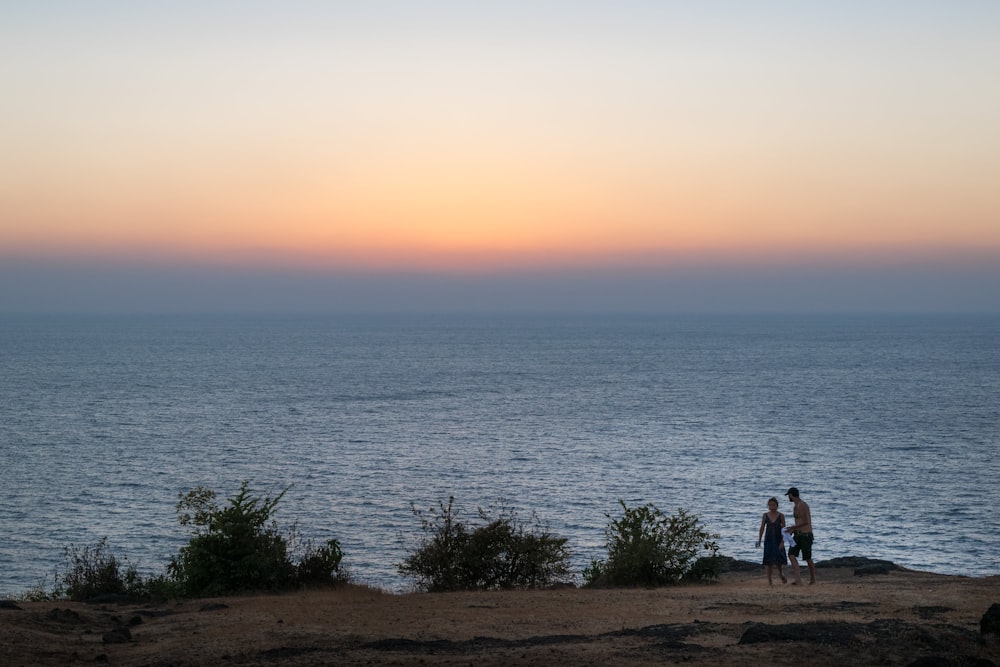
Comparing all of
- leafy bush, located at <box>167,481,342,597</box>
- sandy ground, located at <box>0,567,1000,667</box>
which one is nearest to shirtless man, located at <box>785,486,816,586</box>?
sandy ground, located at <box>0,567,1000,667</box>

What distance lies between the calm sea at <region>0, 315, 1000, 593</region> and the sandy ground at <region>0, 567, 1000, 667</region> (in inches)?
646

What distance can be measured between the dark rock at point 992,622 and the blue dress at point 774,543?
8.07 meters

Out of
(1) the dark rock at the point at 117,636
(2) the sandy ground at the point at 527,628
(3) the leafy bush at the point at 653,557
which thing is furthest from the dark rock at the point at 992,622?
(1) the dark rock at the point at 117,636

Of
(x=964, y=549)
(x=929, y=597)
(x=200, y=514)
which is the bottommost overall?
(x=964, y=549)

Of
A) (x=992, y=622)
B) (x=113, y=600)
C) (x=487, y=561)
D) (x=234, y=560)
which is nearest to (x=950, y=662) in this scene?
(x=992, y=622)

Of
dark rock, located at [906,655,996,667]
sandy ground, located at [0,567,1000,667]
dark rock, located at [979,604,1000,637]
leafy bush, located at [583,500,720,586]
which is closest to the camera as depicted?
dark rock, located at [906,655,996,667]

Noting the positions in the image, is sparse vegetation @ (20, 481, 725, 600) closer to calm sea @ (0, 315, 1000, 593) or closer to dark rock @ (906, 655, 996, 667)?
dark rock @ (906, 655, 996, 667)

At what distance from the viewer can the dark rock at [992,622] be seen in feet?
47.7

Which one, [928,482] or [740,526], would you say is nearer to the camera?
[740,526]

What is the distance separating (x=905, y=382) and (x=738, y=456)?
2619 inches

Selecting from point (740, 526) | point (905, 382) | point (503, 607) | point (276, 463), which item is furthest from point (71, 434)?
point (905, 382)

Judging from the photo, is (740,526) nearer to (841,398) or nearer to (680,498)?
(680,498)

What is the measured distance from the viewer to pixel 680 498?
5128 centimetres

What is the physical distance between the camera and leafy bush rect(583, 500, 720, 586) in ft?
78.5
